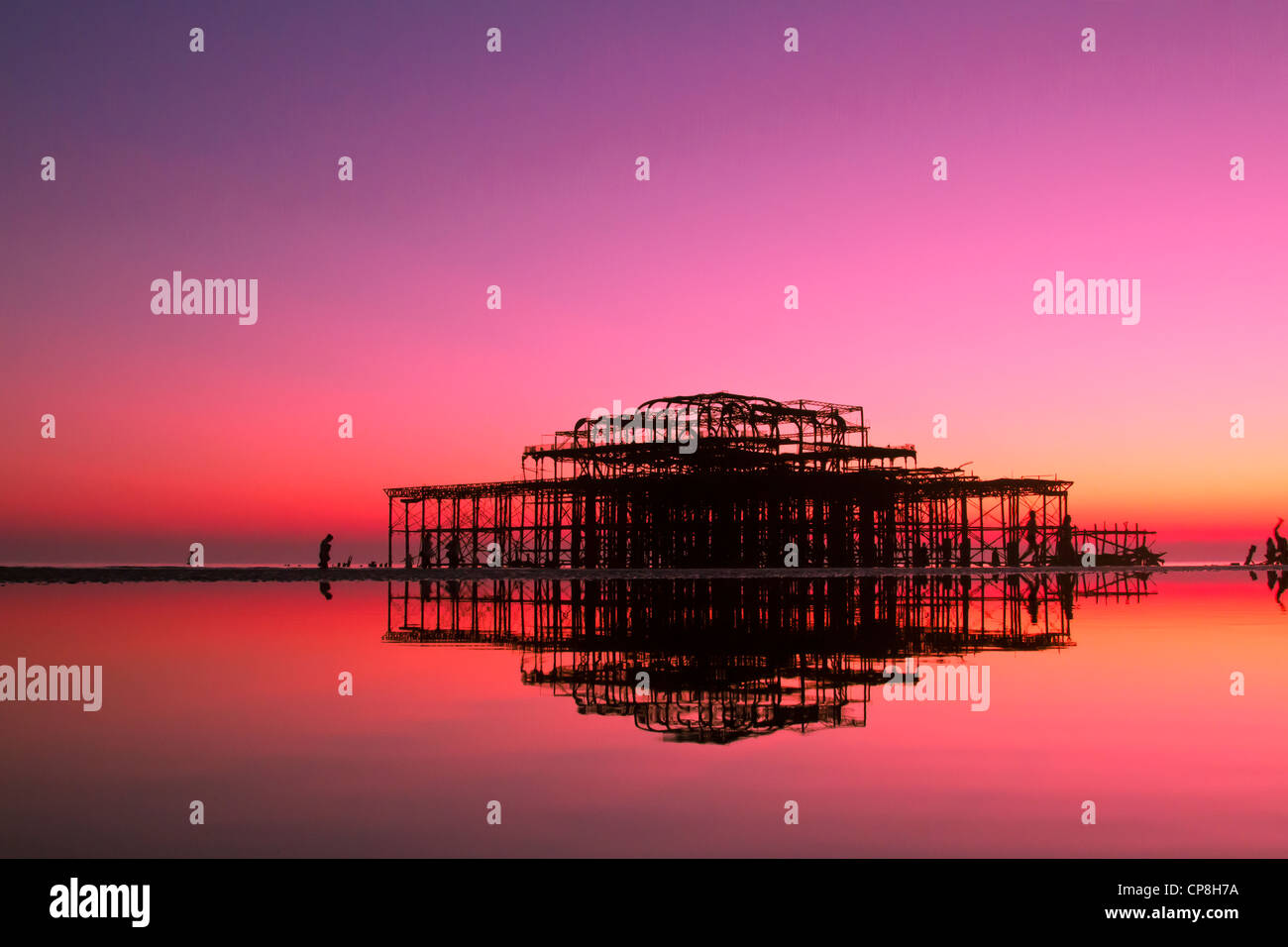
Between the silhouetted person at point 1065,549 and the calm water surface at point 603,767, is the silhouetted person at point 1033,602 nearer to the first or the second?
the calm water surface at point 603,767

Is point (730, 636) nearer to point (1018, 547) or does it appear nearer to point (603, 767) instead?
point (603, 767)

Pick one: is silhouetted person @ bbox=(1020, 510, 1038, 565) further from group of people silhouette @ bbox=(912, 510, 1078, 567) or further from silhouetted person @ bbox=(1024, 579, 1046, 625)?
silhouetted person @ bbox=(1024, 579, 1046, 625)

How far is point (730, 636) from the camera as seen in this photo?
19.6 m

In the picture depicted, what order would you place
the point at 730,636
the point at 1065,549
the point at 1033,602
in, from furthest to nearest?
the point at 1065,549 < the point at 1033,602 < the point at 730,636

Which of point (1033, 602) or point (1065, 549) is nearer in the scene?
point (1033, 602)

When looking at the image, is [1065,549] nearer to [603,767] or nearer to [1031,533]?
[1031,533]

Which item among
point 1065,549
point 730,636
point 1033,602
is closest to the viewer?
point 730,636

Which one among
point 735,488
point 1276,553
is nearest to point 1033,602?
point 735,488

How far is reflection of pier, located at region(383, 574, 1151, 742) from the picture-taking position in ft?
39.2

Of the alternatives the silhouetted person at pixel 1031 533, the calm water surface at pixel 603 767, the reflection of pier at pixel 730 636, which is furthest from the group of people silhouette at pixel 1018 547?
the calm water surface at pixel 603 767

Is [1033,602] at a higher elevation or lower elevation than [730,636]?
lower

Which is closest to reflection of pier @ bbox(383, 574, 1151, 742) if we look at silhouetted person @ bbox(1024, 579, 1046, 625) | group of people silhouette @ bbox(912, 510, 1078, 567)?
silhouetted person @ bbox(1024, 579, 1046, 625)

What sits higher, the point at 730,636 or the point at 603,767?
the point at 603,767
